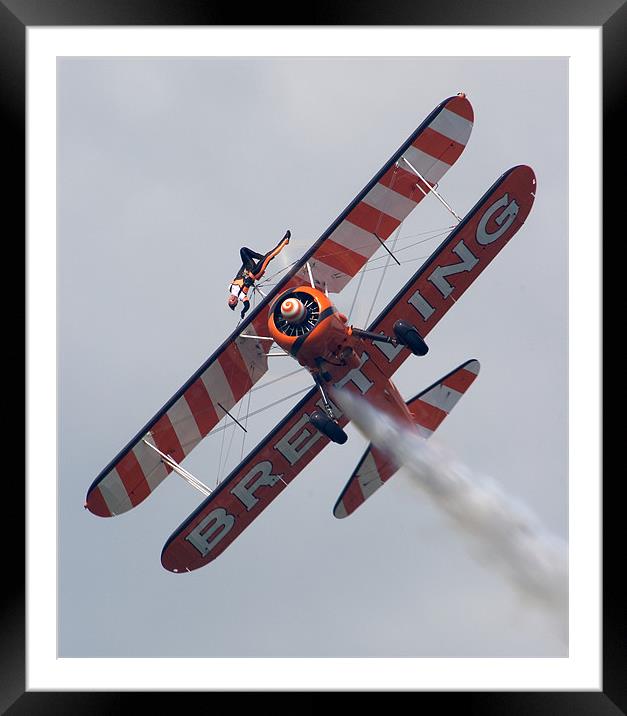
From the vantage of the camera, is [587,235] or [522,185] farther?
[522,185]

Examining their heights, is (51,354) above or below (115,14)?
below

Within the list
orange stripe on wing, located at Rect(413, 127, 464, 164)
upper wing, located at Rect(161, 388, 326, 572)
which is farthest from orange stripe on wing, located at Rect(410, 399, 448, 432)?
orange stripe on wing, located at Rect(413, 127, 464, 164)

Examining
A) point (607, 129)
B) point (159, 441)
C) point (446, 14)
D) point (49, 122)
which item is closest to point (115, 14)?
point (49, 122)

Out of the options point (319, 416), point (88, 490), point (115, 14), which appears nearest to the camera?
point (115, 14)

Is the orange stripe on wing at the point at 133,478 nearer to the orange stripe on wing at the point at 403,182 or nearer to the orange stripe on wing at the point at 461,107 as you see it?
the orange stripe on wing at the point at 403,182

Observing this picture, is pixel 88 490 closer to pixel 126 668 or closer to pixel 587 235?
pixel 126 668

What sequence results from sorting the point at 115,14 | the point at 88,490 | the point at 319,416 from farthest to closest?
1. the point at 88,490
2. the point at 319,416
3. the point at 115,14

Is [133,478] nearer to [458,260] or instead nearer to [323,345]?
[323,345]
